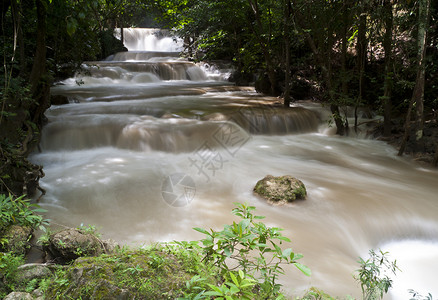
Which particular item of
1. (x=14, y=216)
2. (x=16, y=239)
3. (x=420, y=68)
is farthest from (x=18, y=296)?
(x=420, y=68)

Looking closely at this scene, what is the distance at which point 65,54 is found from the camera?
6.51m

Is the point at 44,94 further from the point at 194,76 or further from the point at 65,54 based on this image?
the point at 194,76

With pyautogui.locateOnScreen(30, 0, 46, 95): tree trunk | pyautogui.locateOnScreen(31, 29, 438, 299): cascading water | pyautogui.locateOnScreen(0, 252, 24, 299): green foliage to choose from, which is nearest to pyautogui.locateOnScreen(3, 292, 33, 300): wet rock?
pyautogui.locateOnScreen(0, 252, 24, 299): green foliage

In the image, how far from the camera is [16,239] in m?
2.33

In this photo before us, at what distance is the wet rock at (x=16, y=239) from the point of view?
227 cm

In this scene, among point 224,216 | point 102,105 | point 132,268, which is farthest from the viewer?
point 102,105

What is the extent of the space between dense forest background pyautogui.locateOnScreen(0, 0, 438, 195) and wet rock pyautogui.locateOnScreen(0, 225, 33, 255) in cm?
98

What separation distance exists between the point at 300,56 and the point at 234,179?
7.75 metres

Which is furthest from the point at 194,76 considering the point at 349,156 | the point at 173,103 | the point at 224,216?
the point at 224,216

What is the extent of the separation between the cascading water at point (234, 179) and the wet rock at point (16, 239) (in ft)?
2.56

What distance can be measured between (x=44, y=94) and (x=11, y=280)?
13.3 ft

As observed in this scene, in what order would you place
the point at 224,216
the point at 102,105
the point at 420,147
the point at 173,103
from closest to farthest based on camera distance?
the point at 224,216
the point at 420,147
the point at 102,105
the point at 173,103

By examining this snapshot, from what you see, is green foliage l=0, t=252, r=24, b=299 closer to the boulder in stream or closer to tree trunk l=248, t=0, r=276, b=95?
the boulder in stream

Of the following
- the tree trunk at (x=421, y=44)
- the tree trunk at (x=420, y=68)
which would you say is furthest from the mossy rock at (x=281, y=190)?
the tree trunk at (x=421, y=44)
